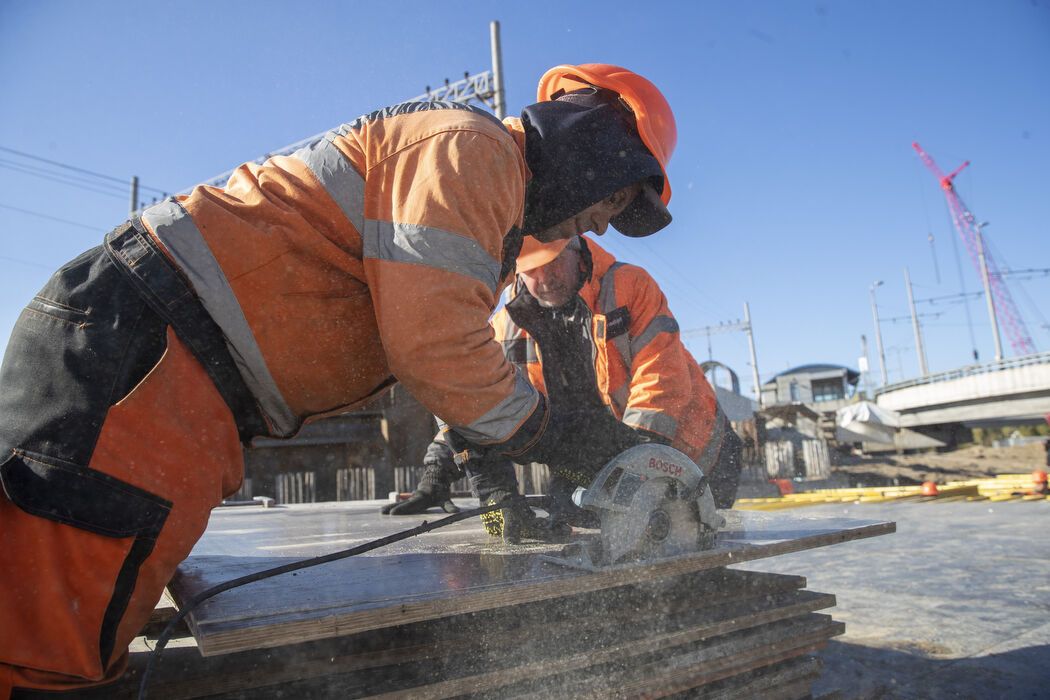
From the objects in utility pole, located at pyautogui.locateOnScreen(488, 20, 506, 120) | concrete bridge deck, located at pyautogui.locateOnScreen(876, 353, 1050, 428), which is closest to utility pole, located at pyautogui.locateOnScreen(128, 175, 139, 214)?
utility pole, located at pyautogui.locateOnScreen(488, 20, 506, 120)

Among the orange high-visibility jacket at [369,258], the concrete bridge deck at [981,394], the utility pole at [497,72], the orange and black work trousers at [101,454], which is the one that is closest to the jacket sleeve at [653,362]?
the orange high-visibility jacket at [369,258]

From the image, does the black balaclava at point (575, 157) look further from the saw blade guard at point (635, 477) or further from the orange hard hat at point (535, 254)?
the orange hard hat at point (535, 254)

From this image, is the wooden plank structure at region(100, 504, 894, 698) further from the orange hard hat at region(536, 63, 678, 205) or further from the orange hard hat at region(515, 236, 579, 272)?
the orange hard hat at region(515, 236, 579, 272)

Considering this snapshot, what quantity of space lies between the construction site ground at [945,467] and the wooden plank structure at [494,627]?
18099 millimetres

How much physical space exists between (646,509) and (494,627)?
472 mm

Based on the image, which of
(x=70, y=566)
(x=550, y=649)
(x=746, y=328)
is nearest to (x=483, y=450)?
(x=550, y=649)

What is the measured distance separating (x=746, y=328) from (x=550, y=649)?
1482 inches

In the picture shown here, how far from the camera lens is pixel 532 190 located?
1.75 m

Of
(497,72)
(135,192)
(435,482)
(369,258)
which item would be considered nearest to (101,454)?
(369,258)

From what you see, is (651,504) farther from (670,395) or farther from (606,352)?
(606,352)

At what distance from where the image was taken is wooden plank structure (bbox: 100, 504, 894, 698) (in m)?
1.26

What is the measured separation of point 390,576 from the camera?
156 centimetres

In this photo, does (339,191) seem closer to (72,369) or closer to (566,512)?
(72,369)

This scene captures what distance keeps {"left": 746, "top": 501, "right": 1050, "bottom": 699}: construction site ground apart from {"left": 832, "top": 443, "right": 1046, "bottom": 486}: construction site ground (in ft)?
44.6
